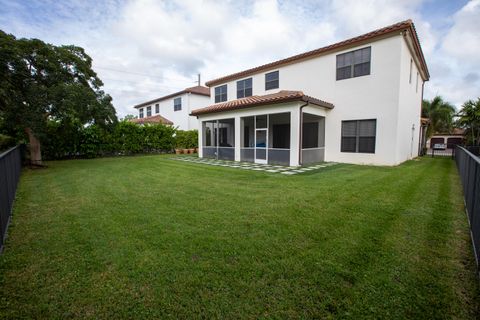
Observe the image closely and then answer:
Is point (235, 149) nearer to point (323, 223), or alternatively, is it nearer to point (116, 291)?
point (323, 223)

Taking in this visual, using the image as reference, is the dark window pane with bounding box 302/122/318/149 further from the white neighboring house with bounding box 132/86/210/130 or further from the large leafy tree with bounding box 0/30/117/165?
the white neighboring house with bounding box 132/86/210/130

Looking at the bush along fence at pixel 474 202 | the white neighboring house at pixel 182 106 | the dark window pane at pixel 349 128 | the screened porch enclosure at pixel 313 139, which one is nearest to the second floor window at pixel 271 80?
the screened porch enclosure at pixel 313 139

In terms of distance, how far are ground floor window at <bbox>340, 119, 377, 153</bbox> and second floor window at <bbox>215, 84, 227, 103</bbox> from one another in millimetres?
9480

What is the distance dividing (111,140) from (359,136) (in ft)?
53.0

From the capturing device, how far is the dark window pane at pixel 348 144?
11.4 metres

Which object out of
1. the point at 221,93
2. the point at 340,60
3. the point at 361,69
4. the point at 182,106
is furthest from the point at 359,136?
the point at 182,106

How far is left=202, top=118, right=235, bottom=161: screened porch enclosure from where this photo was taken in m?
13.8

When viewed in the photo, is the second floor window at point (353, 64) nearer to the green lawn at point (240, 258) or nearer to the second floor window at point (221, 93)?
the green lawn at point (240, 258)

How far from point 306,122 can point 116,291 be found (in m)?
13.1

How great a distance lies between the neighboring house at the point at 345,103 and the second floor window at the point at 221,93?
3764mm

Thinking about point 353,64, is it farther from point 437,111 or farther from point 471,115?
point 437,111

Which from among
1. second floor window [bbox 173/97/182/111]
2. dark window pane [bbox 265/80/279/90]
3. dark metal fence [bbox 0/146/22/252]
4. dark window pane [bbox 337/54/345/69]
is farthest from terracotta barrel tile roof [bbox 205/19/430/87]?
dark metal fence [bbox 0/146/22/252]

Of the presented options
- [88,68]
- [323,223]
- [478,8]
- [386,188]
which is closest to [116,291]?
[323,223]

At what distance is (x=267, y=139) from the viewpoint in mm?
11562
